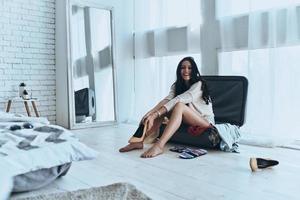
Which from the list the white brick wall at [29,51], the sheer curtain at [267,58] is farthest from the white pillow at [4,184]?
the white brick wall at [29,51]

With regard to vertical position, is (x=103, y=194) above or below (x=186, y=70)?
below

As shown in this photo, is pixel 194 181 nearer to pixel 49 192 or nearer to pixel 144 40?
pixel 49 192

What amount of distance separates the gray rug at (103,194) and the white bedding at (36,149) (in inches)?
7.2

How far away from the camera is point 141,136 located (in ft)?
10.2

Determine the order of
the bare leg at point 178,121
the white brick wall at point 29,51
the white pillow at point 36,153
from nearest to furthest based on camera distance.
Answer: the white pillow at point 36,153 → the bare leg at point 178,121 → the white brick wall at point 29,51

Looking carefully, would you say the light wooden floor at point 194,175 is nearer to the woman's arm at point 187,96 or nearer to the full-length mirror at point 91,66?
the woman's arm at point 187,96

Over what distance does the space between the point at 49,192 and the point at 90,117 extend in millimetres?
2850

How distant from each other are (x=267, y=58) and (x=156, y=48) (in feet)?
5.82

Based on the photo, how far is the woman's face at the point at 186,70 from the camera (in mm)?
3283

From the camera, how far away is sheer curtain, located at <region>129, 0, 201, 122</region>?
4285mm

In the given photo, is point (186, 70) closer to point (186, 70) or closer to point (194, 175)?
point (186, 70)

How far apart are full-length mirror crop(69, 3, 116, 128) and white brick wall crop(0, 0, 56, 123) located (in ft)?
1.19

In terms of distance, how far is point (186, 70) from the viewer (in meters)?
3.28

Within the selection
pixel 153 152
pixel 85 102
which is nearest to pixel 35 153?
pixel 153 152
